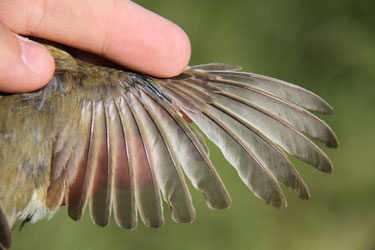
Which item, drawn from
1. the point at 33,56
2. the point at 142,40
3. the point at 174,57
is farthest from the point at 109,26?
the point at 33,56

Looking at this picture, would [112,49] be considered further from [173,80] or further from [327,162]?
[327,162]

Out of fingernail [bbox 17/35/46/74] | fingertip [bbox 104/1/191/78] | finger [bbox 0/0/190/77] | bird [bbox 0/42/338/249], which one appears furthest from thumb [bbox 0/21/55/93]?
fingertip [bbox 104/1/191/78]

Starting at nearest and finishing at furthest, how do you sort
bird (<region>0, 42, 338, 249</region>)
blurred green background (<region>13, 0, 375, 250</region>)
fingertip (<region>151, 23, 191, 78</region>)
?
bird (<region>0, 42, 338, 249</region>), fingertip (<region>151, 23, 191, 78</region>), blurred green background (<region>13, 0, 375, 250</region>)

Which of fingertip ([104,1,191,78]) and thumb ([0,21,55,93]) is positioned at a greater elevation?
fingertip ([104,1,191,78])

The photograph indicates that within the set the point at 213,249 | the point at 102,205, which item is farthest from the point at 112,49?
the point at 213,249

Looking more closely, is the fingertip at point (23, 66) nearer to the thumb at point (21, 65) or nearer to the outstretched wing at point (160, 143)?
the thumb at point (21, 65)

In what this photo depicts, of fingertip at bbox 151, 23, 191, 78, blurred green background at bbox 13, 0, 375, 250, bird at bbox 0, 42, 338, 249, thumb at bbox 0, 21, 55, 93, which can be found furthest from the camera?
blurred green background at bbox 13, 0, 375, 250

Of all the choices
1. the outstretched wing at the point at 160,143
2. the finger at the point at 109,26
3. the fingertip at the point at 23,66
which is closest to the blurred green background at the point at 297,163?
the outstretched wing at the point at 160,143

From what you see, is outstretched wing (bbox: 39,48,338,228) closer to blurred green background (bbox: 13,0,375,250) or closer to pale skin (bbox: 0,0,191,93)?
pale skin (bbox: 0,0,191,93)
